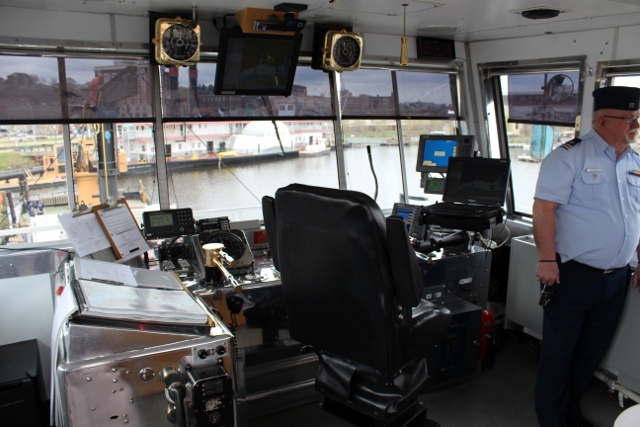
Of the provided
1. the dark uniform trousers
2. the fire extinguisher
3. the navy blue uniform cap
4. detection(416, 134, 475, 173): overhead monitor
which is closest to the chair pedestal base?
the dark uniform trousers

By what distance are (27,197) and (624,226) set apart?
3.37 m

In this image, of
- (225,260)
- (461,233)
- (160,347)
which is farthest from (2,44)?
(461,233)

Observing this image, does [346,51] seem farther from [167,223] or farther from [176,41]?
[167,223]

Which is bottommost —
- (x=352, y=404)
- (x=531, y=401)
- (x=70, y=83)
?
(x=531, y=401)

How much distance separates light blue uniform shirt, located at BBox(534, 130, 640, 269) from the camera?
257cm

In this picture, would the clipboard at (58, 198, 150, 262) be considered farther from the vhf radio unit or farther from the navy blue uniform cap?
the navy blue uniform cap

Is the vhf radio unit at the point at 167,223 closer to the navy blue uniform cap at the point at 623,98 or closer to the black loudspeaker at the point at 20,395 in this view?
the black loudspeaker at the point at 20,395

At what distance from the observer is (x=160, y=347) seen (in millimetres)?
1681

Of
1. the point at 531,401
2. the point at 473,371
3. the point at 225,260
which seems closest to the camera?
the point at 225,260

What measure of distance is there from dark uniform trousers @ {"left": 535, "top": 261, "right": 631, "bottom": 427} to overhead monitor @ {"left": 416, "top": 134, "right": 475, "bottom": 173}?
61.3 inches

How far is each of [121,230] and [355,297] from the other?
151 centimetres

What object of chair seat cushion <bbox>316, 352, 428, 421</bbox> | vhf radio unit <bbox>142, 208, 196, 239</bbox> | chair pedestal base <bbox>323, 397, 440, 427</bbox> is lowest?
chair pedestal base <bbox>323, 397, 440, 427</bbox>

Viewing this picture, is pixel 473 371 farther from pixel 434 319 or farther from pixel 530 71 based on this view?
pixel 530 71

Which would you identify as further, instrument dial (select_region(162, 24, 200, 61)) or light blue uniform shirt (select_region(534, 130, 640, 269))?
instrument dial (select_region(162, 24, 200, 61))
